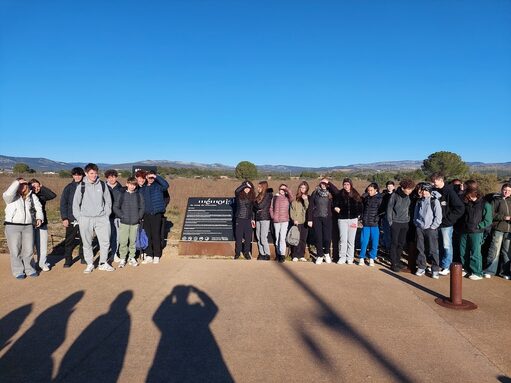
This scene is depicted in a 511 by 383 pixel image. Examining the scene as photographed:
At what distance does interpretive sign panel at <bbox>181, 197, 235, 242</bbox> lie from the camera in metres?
9.09

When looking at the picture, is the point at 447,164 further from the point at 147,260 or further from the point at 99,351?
the point at 99,351

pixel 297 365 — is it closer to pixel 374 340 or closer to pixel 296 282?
pixel 374 340

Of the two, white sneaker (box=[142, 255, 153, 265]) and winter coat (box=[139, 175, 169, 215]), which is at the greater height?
winter coat (box=[139, 175, 169, 215])

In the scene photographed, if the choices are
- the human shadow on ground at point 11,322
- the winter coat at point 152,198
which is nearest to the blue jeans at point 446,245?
the winter coat at point 152,198

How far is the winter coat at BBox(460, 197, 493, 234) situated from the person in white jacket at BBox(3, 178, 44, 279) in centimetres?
786

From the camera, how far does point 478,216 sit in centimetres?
684

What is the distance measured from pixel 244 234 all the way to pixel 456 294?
447 cm

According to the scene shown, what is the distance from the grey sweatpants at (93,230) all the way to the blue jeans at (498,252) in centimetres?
724

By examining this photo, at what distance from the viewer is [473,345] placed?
429 centimetres

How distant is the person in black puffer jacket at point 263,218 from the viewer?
27.1 feet

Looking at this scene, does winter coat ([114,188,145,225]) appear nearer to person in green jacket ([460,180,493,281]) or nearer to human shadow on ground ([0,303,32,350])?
human shadow on ground ([0,303,32,350])

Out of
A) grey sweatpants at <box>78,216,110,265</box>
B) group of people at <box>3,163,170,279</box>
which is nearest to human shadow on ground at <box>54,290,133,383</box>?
grey sweatpants at <box>78,216,110,265</box>

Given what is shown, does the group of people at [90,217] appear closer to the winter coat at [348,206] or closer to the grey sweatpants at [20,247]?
the grey sweatpants at [20,247]

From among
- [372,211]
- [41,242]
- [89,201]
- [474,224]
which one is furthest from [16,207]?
[474,224]
